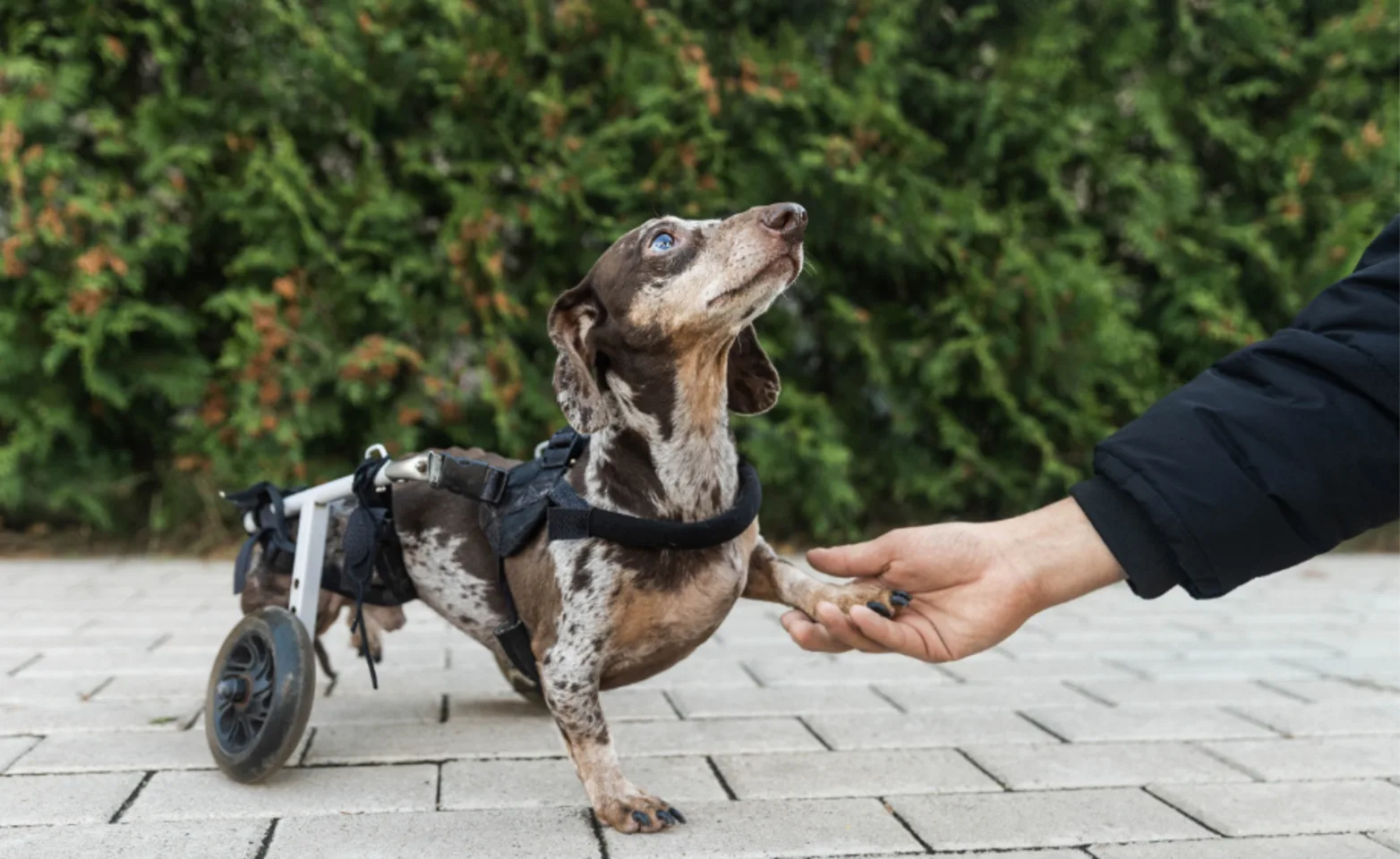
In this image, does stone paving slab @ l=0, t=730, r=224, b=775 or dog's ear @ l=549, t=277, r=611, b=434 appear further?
stone paving slab @ l=0, t=730, r=224, b=775

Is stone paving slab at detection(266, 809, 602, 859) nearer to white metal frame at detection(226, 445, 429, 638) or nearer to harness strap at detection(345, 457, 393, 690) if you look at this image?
harness strap at detection(345, 457, 393, 690)

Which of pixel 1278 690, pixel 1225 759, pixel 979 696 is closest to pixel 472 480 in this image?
pixel 979 696

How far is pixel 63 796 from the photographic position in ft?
8.45

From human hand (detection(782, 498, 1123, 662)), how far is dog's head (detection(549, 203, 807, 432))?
56 centimetres

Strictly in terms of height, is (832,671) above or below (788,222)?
below

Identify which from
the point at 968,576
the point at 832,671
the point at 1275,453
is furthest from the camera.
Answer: the point at 832,671

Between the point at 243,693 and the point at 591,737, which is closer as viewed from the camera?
the point at 591,737

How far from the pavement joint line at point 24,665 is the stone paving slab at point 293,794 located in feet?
4.18

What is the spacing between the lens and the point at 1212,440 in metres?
1.92

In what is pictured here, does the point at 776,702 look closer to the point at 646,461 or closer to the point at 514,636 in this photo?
the point at 514,636

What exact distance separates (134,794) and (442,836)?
2.59 feet

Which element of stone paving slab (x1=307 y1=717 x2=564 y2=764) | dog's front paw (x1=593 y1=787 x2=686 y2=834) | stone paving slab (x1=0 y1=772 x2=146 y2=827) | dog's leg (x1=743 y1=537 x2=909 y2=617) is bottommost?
stone paving slab (x1=307 y1=717 x2=564 y2=764)

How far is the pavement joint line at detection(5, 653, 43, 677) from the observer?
12.0 ft

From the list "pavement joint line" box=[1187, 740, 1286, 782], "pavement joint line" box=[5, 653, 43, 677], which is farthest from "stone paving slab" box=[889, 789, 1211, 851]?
"pavement joint line" box=[5, 653, 43, 677]
